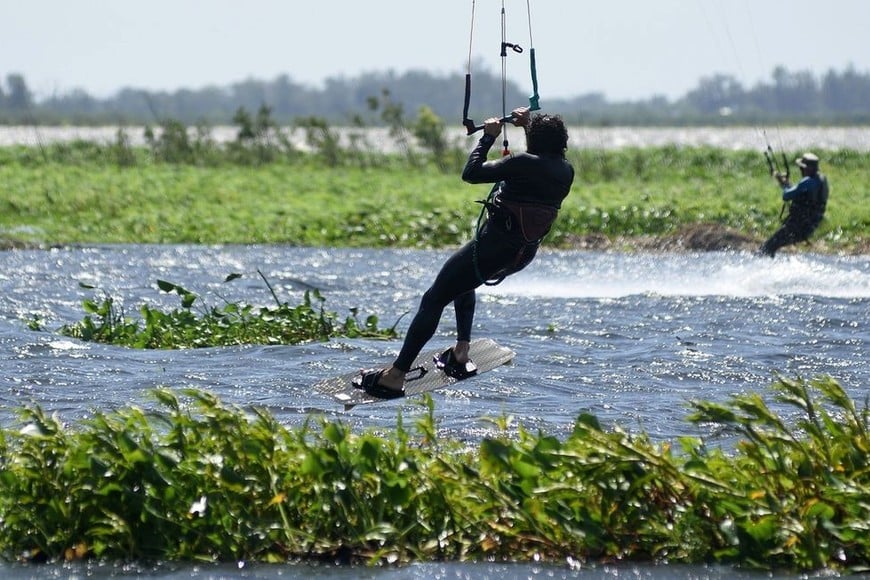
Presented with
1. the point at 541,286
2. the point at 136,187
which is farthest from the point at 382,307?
the point at 136,187

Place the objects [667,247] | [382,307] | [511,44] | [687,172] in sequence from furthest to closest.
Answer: [687,172] → [667,247] → [382,307] → [511,44]

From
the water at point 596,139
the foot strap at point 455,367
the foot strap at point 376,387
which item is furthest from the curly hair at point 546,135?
the water at point 596,139

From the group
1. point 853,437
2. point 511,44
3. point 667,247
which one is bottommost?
point 667,247

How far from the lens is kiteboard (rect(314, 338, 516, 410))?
10.7 metres

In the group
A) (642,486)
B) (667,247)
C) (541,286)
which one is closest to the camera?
(642,486)

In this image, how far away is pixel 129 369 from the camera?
12406 mm

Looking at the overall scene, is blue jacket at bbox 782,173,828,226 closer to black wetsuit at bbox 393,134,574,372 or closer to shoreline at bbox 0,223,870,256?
shoreline at bbox 0,223,870,256

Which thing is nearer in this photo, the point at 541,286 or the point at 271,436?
the point at 271,436

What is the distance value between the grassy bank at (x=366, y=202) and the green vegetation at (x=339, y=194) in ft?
0.14

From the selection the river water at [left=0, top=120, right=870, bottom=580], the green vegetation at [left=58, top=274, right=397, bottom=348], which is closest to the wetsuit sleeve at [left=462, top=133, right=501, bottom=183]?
the river water at [left=0, top=120, right=870, bottom=580]

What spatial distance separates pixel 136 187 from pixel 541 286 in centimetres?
1434

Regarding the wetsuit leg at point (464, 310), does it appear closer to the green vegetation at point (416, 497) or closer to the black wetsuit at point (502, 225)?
the black wetsuit at point (502, 225)

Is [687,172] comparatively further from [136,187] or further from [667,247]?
[136,187]

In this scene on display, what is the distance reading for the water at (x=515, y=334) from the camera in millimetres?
11000
